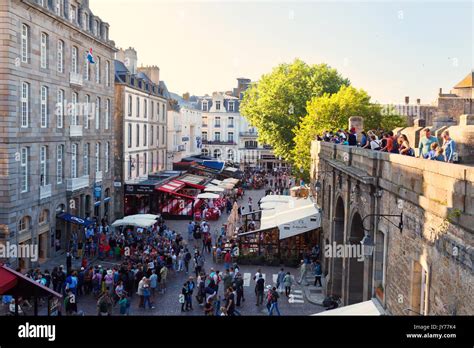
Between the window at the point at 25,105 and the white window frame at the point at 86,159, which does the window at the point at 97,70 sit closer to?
the white window frame at the point at 86,159

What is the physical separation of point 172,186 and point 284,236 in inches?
715

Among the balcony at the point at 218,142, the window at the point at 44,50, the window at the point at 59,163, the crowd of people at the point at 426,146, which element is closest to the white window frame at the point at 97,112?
the window at the point at 59,163

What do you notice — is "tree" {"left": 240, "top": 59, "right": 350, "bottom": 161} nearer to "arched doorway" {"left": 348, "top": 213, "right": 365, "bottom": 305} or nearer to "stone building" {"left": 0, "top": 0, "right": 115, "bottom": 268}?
"stone building" {"left": 0, "top": 0, "right": 115, "bottom": 268}

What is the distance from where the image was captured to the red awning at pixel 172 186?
38.1 metres

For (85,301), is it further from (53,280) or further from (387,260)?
(387,260)

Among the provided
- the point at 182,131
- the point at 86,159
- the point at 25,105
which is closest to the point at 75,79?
the point at 86,159

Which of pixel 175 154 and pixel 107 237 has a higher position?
pixel 175 154

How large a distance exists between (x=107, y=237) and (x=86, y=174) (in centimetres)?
492

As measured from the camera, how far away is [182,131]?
62281 mm

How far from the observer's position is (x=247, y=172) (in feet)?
220

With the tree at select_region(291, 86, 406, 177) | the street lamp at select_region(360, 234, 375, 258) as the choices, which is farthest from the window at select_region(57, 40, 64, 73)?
the street lamp at select_region(360, 234, 375, 258)

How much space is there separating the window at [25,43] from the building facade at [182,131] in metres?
31.2

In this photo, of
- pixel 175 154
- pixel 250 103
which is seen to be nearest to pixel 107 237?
pixel 250 103

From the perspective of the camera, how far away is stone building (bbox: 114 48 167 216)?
128 feet
